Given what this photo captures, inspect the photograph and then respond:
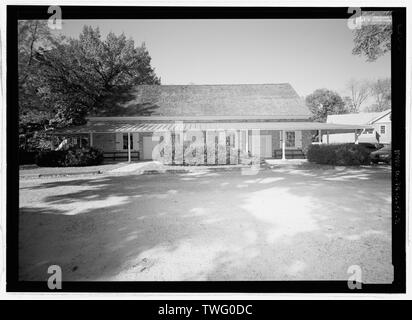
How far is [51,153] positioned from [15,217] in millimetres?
14182

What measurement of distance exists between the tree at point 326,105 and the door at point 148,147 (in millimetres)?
47876

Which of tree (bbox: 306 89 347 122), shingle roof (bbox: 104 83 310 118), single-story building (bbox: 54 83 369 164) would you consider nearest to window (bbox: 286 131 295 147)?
single-story building (bbox: 54 83 369 164)

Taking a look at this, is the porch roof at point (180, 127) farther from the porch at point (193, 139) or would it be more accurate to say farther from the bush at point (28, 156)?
the bush at point (28, 156)

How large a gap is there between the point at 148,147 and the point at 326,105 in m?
54.6

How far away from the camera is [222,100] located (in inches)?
835

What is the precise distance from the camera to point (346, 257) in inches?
116

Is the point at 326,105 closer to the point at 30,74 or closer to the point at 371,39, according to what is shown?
the point at 371,39

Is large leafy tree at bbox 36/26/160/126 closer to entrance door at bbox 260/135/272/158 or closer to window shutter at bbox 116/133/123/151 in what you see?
window shutter at bbox 116/133/123/151

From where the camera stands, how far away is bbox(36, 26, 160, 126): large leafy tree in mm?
16672

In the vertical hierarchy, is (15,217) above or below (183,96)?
below

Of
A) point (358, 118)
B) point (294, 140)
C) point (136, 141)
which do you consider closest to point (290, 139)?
point (294, 140)

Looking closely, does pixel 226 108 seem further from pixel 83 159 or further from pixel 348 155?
pixel 83 159

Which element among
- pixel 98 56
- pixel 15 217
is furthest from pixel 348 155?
pixel 98 56

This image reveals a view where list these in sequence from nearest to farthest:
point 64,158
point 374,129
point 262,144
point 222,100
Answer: point 64,158, point 262,144, point 222,100, point 374,129
